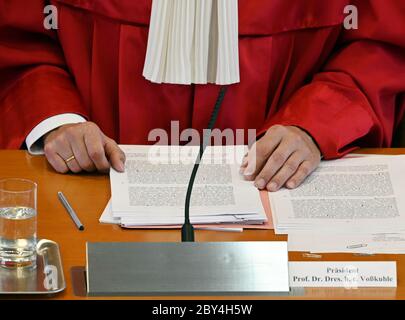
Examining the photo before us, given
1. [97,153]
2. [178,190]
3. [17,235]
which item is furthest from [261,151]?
[17,235]

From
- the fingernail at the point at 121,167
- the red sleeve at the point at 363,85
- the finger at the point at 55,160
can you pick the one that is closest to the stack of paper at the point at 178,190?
the fingernail at the point at 121,167

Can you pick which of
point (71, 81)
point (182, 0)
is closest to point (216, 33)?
point (182, 0)

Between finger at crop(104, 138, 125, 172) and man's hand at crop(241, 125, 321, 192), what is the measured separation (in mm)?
247

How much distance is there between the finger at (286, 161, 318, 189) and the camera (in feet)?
6.29

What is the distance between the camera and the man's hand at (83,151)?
196 centimetres

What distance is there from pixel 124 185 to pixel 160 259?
17.9 inches

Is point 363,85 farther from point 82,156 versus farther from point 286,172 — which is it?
point 82,156

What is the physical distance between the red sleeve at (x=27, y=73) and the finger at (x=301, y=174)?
56cm

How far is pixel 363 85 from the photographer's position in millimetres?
2291

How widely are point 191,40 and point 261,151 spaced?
278mm

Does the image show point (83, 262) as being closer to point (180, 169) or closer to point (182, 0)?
point (180, 169)

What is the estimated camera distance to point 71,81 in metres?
2.38

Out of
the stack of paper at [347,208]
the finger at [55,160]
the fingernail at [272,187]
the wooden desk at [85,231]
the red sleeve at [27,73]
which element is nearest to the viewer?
the wooden desk at [85,231]

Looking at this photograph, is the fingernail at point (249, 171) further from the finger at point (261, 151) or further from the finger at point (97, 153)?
the finger at point (97, 153)
